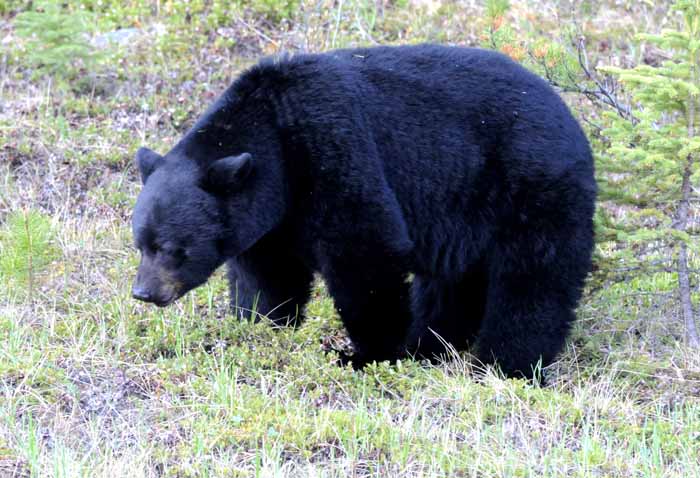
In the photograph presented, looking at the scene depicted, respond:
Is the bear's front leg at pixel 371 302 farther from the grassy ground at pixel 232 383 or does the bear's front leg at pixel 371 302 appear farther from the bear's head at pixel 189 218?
the bear's head at pixel 189 218

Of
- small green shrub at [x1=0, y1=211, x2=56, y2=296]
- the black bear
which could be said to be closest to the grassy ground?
small green shrub at [x1=0, y1=211, x2=56, y2=296]

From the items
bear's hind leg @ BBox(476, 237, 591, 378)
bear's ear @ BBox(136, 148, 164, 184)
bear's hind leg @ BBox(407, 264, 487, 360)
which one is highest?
bear's ear @ BBox(136, 148, 164, 184)

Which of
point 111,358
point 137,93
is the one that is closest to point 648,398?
point 111,358

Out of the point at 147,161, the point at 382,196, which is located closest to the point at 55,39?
the point at 147,161

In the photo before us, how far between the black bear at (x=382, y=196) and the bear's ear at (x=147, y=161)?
0.01 meters

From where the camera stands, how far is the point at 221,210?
4.63 metres

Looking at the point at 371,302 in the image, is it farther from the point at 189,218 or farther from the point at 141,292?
the point at 141,292

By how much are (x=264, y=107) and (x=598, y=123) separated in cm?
221

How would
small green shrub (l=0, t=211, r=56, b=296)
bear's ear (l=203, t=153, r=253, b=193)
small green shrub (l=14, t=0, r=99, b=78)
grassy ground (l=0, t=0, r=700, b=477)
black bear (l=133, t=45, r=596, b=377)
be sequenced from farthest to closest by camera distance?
small green shrub (l=14, t=0, r=99, b=78) → small green shrub (l=0, t=211, r=56, b=296) → black bear (l=133, t=45, r=596, b=377) → bear's ear (l=203, t=153, r=253, b=193) → grassy ground (l=0, t=0, r=700, b=477)

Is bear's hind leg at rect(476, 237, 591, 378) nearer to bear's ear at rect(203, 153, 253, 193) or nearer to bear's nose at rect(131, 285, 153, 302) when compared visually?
bear's ear at rect(203, 153, 253, 193)

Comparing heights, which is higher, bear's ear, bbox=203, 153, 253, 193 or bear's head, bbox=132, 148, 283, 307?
bear's ear, bbox=203, 153, 253, 193

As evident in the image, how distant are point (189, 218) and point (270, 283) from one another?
0.80 m

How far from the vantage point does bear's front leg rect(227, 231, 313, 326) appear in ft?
16.8

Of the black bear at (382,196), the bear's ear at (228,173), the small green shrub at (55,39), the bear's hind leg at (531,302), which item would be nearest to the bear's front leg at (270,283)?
the black bear at (382,196)
